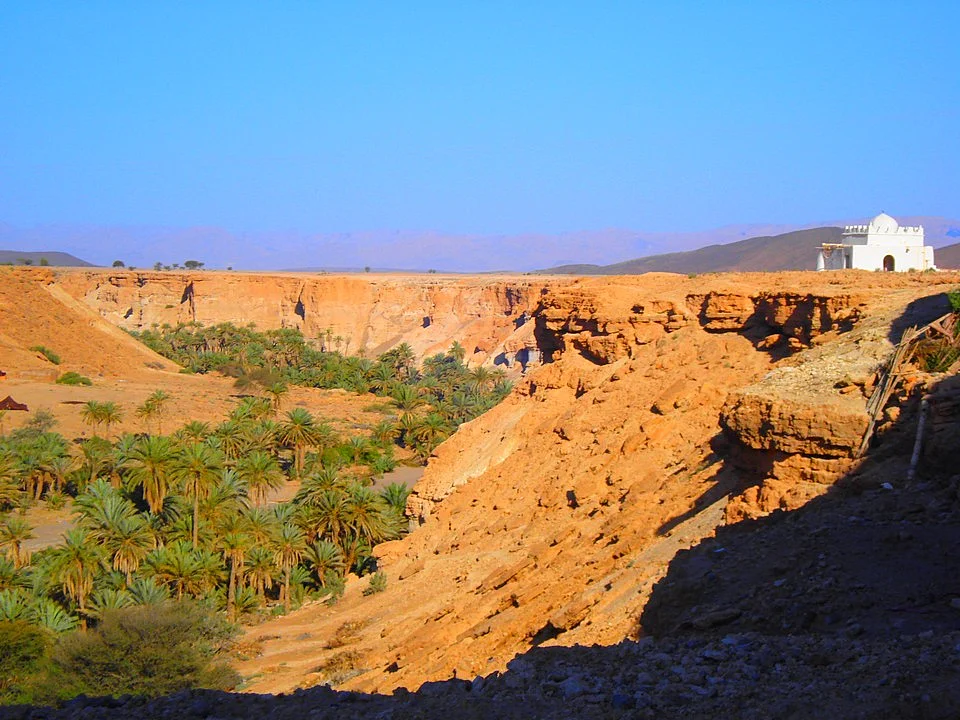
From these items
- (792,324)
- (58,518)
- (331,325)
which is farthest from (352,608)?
(331,325)

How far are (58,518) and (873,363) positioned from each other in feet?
91.6

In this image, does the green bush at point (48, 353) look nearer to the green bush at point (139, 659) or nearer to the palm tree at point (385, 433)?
the palm tree at point (385, 433)

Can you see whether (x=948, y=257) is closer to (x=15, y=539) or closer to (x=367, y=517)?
(x=367, y=517)

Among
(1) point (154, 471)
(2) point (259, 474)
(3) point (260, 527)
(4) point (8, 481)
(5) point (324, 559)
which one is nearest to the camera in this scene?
(5) point (324, 559)

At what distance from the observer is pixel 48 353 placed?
6084 centimetres

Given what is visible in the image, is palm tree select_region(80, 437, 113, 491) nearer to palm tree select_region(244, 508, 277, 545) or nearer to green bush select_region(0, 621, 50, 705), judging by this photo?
palm tree select_region(244, 508, 277, 545)

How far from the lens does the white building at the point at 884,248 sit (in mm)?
28609

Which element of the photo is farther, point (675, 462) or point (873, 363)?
point (675, 462)

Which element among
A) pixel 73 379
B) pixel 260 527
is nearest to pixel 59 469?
pixel 260 527

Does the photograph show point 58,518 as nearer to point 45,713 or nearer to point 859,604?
point 45,713

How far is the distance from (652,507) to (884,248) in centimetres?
1796

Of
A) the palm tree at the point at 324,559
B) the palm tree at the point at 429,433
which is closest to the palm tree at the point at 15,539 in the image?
the palm tree at the point at 324,559

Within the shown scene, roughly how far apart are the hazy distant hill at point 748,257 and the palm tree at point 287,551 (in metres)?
91.4

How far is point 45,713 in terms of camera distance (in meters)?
6.66
